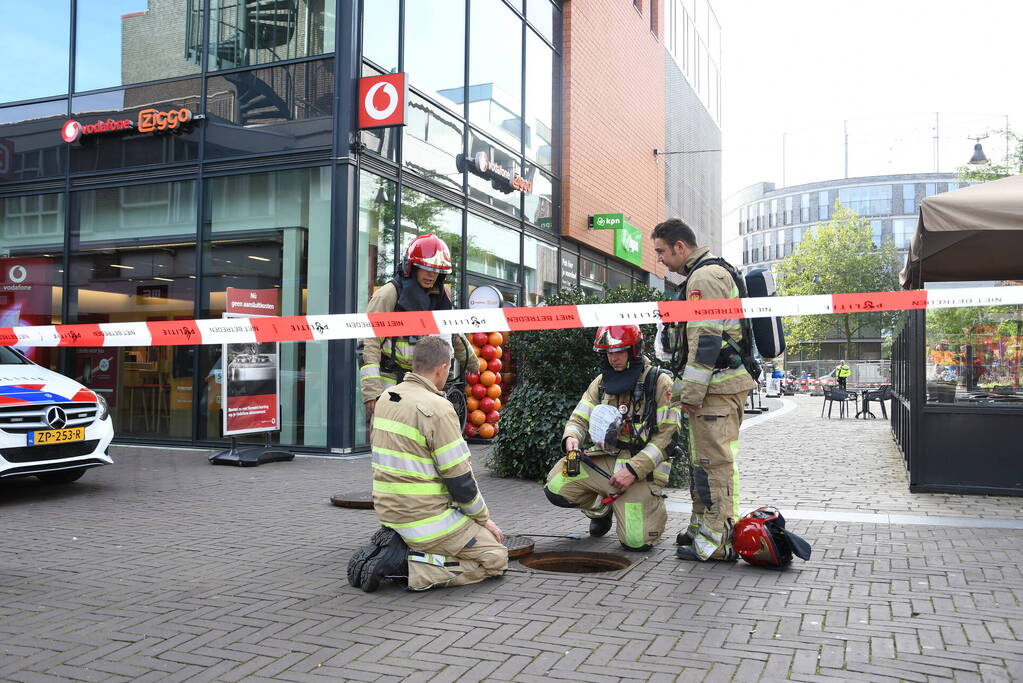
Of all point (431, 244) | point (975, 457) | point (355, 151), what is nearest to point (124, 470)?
point (355, 151)

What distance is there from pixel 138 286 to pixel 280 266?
2494mm

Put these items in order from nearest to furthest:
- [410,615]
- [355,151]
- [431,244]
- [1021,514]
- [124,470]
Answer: [410,615] → [431,244] → [1021,514] → [124,470] → [355,151]

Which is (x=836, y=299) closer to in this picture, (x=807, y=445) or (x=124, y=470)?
(x=124, y=470)

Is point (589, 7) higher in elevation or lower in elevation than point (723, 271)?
higher

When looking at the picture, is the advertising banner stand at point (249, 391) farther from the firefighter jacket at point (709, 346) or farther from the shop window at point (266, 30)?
the firefighter jacket at point (709, 346)

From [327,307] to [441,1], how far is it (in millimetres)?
5773

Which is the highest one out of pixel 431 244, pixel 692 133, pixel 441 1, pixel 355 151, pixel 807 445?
pixel 692 133

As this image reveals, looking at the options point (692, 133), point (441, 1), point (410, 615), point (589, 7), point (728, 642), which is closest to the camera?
point (728, 642)

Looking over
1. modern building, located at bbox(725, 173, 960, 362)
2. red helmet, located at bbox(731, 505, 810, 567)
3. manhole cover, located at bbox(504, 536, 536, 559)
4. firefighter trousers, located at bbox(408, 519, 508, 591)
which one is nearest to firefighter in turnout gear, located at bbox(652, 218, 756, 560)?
red helmet, located at bbox(731, 505, 810, 567)

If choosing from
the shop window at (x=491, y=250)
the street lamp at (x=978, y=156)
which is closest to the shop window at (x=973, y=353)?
the shop window at (x=491, y=250)

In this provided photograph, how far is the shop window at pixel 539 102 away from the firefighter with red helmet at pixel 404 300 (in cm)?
1176

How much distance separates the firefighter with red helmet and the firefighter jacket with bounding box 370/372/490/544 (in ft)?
3.36

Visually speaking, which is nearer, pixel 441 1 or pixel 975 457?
pixel 975 457

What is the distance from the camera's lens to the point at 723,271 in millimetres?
5289
